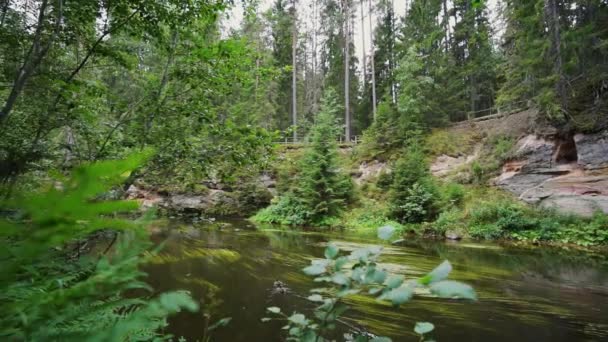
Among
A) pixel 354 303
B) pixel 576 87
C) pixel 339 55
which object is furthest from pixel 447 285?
pixel 339 55

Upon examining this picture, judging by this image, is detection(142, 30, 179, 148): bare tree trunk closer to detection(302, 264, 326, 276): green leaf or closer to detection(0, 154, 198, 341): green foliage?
detection(302, 264, 326, 276): green leaf

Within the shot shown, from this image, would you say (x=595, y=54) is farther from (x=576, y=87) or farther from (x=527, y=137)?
(x=527, y=137)

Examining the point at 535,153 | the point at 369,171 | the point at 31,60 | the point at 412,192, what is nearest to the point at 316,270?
the point at 31,60

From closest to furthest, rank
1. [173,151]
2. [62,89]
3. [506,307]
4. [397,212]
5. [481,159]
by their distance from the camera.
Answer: [62,89]
[173,151]
[506,307]
[397,212]
[481,159]

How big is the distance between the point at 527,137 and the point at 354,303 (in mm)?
15093

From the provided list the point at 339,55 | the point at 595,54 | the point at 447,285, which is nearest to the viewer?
the point at 447,285

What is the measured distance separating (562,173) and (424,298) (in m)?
12.5

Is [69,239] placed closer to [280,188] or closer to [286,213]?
[286,213]

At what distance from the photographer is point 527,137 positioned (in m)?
16.4

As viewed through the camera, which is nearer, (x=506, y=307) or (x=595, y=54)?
(x=506, y=307)

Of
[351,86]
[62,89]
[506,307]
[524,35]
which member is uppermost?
[351,86]

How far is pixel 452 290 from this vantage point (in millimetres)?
891

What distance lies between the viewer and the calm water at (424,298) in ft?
14.9

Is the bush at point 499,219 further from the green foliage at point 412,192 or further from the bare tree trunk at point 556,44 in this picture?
the bare tree trunk at point 556,44
